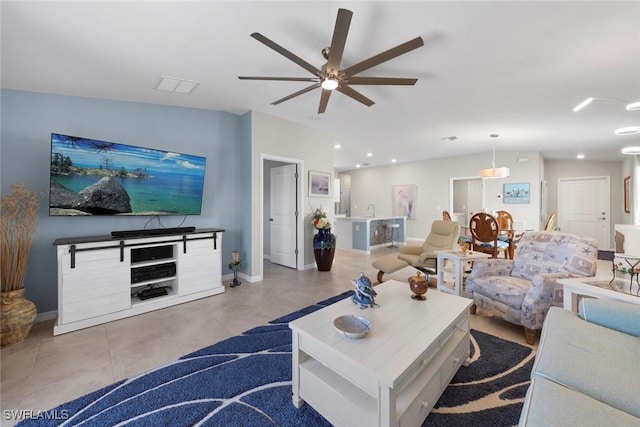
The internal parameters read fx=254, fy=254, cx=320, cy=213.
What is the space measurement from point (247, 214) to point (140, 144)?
5.58 feet

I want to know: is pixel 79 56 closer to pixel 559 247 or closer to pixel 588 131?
pixel 559 247

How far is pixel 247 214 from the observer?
4.14 meters

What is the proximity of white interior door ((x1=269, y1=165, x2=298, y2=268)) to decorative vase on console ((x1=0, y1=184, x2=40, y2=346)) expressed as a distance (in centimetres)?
329

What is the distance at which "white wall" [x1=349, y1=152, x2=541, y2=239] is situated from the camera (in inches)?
261

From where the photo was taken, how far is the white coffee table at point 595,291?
1.66 meters

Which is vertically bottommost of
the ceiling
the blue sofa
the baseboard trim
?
the baseboard trim

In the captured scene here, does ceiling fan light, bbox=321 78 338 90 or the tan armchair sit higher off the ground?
ceiling fan light, bbox=321 78 338 90

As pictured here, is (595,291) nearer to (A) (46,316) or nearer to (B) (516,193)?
(A) (46,316)

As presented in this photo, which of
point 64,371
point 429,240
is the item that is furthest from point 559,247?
point 64,371

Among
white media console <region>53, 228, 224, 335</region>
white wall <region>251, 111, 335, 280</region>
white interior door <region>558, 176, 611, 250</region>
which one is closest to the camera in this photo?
white media console <region>53, 228, 224, 335</region>

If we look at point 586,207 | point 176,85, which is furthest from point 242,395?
point 586,207

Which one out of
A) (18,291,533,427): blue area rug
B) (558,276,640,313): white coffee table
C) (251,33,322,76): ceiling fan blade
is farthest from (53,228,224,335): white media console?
(558,276,640,313): white coffee table

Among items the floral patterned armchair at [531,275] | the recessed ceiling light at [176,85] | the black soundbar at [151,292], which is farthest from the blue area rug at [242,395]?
the recessed ceiling light at [176,85]

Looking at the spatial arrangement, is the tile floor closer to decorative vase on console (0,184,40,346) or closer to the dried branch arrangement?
decorative vase on console (0,184,40,346)
